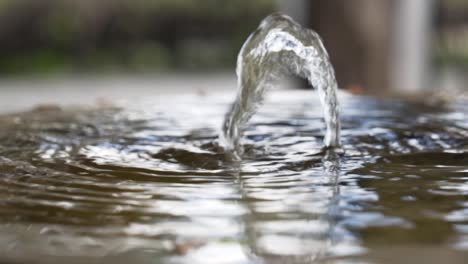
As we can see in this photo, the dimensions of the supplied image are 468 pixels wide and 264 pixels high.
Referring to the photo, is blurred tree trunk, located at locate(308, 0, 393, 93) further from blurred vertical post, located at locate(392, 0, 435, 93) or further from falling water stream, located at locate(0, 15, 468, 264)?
falling water stream, located at locate(0, 15, 468, 264)

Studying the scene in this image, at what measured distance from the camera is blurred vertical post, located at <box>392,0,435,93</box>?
13.9 ft

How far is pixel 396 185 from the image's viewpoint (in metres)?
1.11

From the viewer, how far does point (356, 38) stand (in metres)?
4.08

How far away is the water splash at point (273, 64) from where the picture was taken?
1.68 meters

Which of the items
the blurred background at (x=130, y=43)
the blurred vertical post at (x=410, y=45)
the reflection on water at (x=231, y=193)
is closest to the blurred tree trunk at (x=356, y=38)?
the blurred vertical post at (x=410, y=45)

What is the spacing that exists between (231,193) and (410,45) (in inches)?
139

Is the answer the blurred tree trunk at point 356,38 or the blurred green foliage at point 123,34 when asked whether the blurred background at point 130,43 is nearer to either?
the blurred green foliage at point 123,34

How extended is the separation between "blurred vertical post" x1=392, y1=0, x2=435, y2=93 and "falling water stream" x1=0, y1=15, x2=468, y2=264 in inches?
86.1

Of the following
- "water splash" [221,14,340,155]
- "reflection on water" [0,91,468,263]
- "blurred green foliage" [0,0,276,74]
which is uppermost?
"blurred green foliage" [0,0,276,74]

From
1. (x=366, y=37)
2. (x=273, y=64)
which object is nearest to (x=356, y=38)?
(x=366, y=37)

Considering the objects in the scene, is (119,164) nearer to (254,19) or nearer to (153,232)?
(153,232)

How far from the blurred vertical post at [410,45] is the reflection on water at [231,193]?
2.42 meters

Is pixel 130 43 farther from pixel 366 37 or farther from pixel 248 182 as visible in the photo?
pixel 248 182

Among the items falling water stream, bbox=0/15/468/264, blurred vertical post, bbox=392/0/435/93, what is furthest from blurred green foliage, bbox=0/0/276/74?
falling water stream, bbox=0/15/468/264
